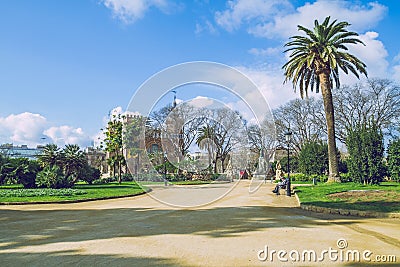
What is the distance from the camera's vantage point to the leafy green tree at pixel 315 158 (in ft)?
113

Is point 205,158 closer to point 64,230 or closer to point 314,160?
point 314,160

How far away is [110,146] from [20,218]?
2809 cm

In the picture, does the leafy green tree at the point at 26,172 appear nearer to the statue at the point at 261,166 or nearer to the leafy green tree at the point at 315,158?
the leafy green tree at the point at 315,158

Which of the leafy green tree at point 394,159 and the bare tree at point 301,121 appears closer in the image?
the leafy green tree at point 394,159

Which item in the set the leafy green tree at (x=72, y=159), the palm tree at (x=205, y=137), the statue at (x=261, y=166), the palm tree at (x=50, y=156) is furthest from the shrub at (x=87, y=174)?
the statue at (x=261, y=166)

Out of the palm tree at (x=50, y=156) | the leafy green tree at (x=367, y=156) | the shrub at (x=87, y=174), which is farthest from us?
the shrub at (x=87, y=174)

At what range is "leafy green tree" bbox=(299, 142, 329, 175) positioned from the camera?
34375mm

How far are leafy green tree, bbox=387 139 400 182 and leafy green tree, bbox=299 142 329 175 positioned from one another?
44.2 feet

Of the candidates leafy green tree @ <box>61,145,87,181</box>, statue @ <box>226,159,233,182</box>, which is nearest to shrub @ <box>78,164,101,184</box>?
leafy green tree @ <box>61,145,87,181</box>

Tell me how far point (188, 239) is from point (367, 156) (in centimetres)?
1797

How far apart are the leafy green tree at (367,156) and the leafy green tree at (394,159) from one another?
1.60 feet

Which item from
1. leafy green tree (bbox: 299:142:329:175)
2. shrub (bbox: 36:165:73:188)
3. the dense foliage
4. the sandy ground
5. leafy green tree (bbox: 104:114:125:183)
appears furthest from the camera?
Result: leafy green tree (bbox: 104:114:125:183)

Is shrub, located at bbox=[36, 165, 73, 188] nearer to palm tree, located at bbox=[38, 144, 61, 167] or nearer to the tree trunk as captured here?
palm tree, located at bbox=[38, 144, 61, 167]

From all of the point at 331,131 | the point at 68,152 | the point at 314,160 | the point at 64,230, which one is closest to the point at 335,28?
the point at 331,131
